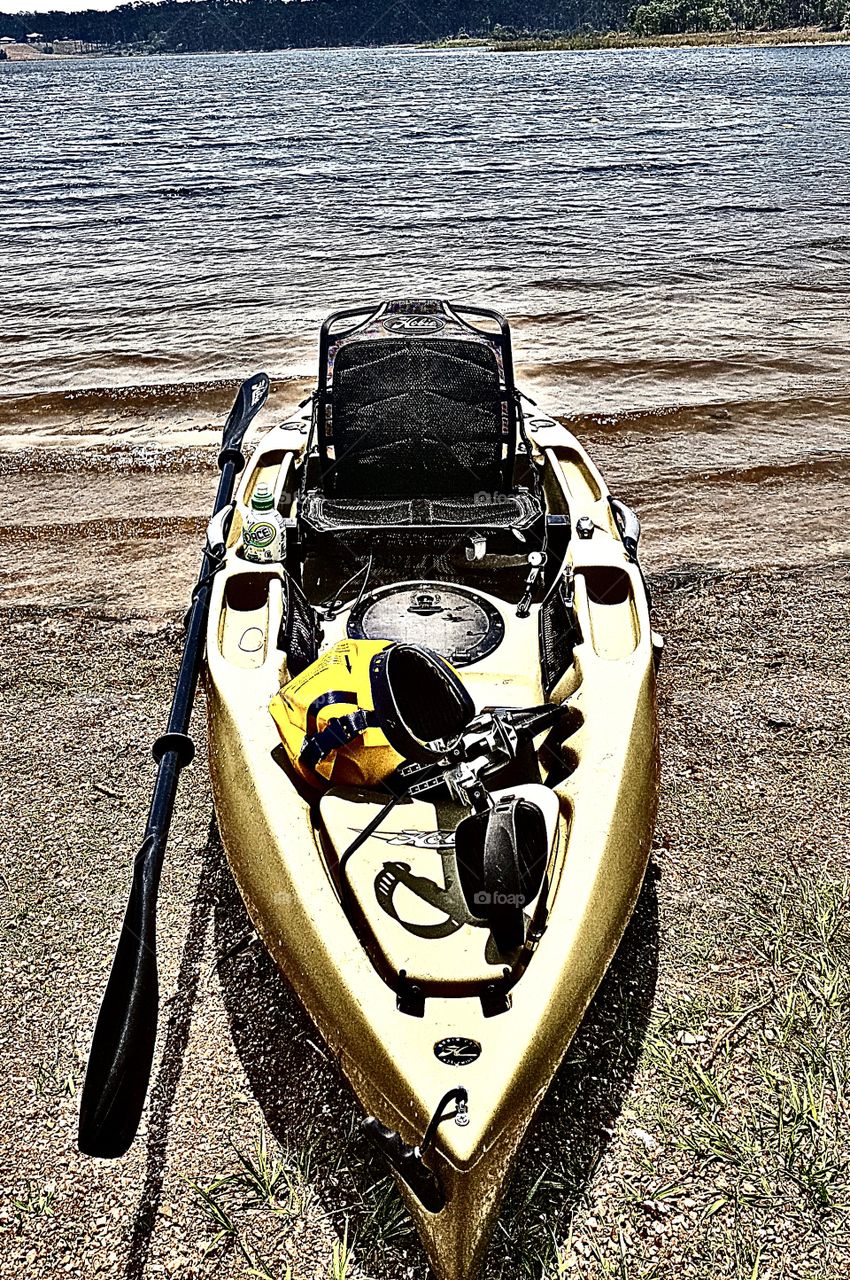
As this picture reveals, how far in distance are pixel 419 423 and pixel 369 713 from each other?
87.8 inches

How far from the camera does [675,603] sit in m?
6.13

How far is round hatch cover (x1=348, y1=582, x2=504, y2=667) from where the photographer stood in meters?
4.07

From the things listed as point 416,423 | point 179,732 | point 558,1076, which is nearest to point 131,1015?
point 179,732

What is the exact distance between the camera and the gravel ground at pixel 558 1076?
2.81 m

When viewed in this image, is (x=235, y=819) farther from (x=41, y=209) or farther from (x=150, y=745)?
(x=41, y=209)

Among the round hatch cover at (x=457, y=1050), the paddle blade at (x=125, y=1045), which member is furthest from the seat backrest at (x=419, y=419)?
the round hatch cover at (x=457, y=1050)

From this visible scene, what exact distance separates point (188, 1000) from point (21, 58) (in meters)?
210

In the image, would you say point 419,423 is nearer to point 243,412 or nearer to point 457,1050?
point 243,412

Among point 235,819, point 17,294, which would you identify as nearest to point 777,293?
point 17,294

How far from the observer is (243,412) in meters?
6.47

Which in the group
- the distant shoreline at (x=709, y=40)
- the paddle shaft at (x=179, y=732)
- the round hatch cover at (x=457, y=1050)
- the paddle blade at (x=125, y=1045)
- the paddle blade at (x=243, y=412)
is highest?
the distant shoreline at (x=709, y=40)

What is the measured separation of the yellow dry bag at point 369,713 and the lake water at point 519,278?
3864 millimetres

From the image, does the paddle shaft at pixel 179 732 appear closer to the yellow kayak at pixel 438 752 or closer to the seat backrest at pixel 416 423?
the yellow kayak at pixel 438 752

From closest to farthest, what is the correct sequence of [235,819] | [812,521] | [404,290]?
[235,819]
[812,521]
[404,290]
